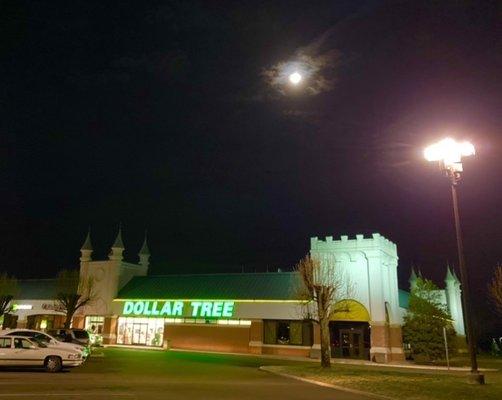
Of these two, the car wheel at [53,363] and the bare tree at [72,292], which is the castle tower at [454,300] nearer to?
the bare tree at [72,292]

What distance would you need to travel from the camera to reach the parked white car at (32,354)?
1998cm

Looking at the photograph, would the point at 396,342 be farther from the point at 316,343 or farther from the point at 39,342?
the point at 39,342

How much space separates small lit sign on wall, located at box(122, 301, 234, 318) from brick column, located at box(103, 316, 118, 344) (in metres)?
1.65

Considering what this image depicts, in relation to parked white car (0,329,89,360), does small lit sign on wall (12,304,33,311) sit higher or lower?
higher

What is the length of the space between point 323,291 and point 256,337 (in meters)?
15.1

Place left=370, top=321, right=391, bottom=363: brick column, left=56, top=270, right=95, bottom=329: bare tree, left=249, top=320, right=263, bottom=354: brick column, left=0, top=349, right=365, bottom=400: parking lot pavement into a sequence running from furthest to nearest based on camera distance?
left=56, top=270, right=95, bottom=329: bare tree, left=249, top=320, right=263, bottom=354: brick column, left=370, top=321, right=391, bottom=363: brick column, left=0, top=349, right=365, bottom=400: parking lot pavement

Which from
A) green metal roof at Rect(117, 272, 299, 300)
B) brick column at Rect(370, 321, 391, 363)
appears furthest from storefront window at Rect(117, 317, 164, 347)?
brick column at Rect(370, 321, 391, 363)

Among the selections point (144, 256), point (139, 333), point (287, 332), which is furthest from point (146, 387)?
point (144, 256)

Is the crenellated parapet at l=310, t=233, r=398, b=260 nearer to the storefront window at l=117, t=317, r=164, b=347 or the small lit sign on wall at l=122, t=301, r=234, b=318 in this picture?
the small lit sign on wall at l=122, t=301, r=234, b=318

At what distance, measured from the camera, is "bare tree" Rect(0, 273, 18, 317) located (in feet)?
169

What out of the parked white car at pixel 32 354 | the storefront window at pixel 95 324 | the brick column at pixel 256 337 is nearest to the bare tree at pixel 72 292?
the storefront window at pixel 95 324

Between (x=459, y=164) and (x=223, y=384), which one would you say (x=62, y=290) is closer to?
(x=223, y=384)

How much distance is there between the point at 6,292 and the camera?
2112 inches

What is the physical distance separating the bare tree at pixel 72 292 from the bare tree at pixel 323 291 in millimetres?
23562
